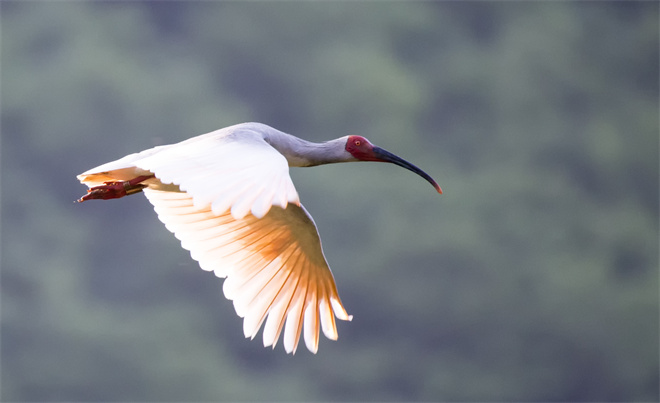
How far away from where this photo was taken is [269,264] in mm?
7559

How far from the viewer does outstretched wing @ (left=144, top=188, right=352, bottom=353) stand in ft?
24.1

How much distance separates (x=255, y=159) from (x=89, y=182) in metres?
2.06

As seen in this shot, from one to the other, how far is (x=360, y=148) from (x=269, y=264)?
49.7 inches

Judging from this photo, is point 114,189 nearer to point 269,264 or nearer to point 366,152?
point 269,264

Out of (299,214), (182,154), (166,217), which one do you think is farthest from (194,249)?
(182,154)

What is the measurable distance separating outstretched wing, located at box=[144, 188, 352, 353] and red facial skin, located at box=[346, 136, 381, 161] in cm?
85

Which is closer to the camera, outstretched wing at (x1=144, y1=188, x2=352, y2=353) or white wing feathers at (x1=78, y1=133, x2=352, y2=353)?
white wing feathers at (x1=78, y1=133, x2=352, y2=353)

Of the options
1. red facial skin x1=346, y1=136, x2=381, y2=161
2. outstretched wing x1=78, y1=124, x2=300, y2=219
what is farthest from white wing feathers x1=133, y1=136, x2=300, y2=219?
red facial skin x1=346, y1=136, x2=381, y2=161

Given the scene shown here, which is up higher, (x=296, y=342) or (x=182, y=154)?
(x=182, y=154)

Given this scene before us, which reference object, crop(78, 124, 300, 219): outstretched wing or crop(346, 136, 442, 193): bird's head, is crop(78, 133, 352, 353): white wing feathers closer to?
A: crop(78, 124, 300, 219): outstretched wing

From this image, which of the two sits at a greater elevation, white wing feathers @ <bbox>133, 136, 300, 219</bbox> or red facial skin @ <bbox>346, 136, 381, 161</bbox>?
red facial skin @ <bbox>346, 136, 381, 161</bbox>

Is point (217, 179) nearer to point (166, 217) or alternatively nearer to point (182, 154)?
point (182, 154)

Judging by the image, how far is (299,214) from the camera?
736 cm

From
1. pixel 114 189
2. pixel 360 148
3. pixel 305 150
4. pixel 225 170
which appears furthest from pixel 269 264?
pixel 225 170
